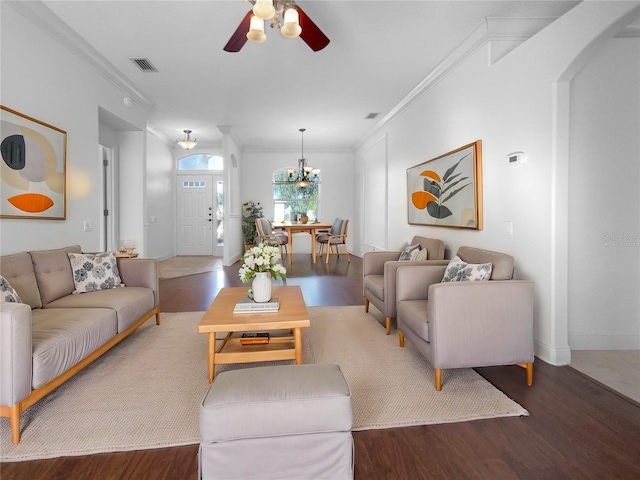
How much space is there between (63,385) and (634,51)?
4767 mm

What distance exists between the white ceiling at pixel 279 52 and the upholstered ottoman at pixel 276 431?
3023mm

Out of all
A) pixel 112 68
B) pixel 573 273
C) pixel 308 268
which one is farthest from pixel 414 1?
pixel 308 268

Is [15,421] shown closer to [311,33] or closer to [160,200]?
[311,33]

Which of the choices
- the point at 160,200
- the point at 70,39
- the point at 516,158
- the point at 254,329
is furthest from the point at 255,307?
the point at 160,200

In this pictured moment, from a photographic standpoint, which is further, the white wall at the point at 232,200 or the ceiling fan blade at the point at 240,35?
the white wall at the point at 232,200

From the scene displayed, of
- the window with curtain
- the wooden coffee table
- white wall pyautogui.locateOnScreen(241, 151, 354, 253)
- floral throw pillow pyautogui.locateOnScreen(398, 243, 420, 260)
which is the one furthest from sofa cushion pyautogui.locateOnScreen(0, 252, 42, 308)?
the window with curtain

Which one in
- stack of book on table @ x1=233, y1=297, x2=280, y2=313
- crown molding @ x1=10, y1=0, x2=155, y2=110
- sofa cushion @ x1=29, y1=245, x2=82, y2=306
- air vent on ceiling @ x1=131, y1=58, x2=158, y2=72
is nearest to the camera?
stack of book on table @ x1=233, y1=297, x2=280, y2=313

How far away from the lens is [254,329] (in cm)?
211

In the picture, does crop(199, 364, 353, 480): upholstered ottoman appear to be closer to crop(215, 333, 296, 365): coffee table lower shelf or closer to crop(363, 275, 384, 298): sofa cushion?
crop(215, 333, 296, 365): coffee table lower shelf

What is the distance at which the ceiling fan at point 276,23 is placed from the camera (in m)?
2.06

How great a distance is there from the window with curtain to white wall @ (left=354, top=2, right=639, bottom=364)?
5.92 metres

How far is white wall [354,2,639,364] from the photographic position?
2355 millimetres

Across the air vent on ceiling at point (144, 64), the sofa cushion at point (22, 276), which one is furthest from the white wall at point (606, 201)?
the air vent on ceiling at point (144, 64)

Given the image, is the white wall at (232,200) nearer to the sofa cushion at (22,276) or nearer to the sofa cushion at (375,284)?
the sofa cushion at (375,284)
